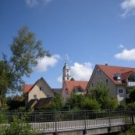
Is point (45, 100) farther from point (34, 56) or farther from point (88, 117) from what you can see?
point (88, 117)

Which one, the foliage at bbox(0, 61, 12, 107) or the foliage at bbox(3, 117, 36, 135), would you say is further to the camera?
the foliage at bbox(0, 61, 12, 107)

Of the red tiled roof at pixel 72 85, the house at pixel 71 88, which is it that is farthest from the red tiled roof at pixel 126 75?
the red tiled roof at pixel 72 85

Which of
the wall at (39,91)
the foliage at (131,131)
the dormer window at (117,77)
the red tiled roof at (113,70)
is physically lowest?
the foliage at (131,131)

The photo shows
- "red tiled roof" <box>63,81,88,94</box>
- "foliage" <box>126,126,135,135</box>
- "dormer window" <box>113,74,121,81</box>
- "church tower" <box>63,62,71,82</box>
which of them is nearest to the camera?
"foliage" <box>126,126,135,135</box>

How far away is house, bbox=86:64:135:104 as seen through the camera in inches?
2183

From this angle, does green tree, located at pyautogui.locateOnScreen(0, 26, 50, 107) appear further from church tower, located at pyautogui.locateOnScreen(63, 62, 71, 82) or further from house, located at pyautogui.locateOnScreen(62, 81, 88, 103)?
church tower, located at pyautogui.locateOnScreen(63, 62, 71, 82)

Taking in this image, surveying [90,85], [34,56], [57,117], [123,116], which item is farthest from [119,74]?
[57,117]

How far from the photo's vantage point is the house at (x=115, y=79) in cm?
5544

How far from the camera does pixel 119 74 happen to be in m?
57.2

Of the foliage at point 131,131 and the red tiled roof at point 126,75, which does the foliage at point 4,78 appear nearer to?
the foliage at point 131,131

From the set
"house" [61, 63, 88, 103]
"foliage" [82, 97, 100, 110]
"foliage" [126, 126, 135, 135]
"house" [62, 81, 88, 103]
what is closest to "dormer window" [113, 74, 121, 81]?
"house" [61, 63, 88, 103]

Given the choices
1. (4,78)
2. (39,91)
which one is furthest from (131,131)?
(39,91)

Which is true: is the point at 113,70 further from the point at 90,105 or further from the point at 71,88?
the point at 90,105

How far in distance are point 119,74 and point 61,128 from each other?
134 ft
